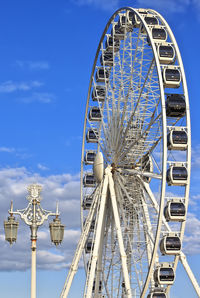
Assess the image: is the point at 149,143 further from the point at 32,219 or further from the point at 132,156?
the point at 32,219

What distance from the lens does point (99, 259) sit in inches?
1227

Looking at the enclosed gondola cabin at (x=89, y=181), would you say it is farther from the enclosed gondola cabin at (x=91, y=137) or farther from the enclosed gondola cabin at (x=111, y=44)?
the enclosed gondola cabin at (x=111, y=44)

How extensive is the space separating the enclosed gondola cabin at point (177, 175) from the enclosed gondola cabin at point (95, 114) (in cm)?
1320

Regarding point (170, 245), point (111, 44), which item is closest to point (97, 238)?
point (170, 245)

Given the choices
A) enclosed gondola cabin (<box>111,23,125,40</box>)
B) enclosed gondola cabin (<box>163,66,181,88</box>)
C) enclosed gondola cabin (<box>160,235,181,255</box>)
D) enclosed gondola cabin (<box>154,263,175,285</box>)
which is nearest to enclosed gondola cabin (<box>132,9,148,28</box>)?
enclosed gondola cabin (<box>111,23,125,40</box>)

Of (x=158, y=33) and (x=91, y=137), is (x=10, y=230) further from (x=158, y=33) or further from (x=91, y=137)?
(x=91, y=137)

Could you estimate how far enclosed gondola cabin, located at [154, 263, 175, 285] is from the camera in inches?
992

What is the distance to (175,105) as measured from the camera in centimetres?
2605

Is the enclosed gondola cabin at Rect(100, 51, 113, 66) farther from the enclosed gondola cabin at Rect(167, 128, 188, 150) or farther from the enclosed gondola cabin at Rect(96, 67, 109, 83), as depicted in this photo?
the enclosed gondola cabin at Rect(167, 128, 188, 150)

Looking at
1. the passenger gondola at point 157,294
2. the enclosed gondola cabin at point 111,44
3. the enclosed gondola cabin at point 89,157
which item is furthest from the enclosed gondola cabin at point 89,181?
the passenger gondola at point 157,294

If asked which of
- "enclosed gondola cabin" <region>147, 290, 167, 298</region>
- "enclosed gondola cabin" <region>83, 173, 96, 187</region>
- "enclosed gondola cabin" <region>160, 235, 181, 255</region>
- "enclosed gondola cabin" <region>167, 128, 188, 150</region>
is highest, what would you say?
"enclosed gondola cabin" <region>167, 128, 188, 150</region>

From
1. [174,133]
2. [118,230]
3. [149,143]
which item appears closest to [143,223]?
[118,230]

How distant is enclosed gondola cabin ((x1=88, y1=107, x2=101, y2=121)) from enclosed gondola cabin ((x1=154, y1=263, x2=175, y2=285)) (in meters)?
14.5

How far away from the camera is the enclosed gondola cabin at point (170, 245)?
82.1 feet
